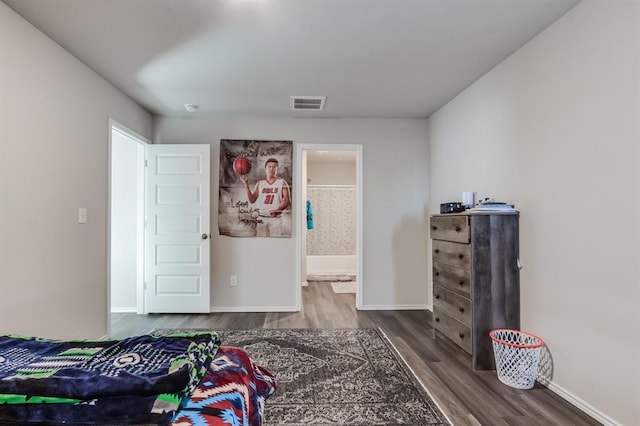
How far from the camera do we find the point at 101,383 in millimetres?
1033

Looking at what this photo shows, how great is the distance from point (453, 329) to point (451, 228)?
2.80ft

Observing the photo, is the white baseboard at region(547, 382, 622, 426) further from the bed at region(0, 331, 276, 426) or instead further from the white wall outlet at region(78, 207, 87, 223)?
the white wall outlet at region(78, 207, 87, 223)

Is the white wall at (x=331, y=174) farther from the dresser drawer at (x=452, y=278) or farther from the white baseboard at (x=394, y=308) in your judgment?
the dresser drawer at (x=452, y=278)

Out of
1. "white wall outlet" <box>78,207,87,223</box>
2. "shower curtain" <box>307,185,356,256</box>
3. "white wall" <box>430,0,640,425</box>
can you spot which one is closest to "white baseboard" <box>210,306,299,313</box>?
A: "white wall outlet" <box>78,207,87,223</box>

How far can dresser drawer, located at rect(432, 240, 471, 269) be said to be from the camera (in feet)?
8.61

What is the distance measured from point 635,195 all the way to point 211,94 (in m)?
3.42

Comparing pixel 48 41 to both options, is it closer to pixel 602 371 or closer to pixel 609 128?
pixel 609 128

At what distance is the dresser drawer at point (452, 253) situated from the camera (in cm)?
262

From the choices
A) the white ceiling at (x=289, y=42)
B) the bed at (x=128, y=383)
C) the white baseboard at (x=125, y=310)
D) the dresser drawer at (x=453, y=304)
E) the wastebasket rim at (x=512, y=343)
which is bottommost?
the white baseboard at (x=125, y=310)

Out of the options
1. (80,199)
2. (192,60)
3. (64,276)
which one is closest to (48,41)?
(192,60)

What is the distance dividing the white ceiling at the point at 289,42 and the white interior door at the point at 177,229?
0.77 meters

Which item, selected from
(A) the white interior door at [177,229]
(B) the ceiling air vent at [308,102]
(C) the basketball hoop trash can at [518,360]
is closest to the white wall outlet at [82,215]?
(A) the white interior door at [177,229]

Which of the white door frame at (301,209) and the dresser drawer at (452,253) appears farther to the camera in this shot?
the white door frame at (301,209)

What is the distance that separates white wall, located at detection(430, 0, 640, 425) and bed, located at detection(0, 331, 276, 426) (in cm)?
189
